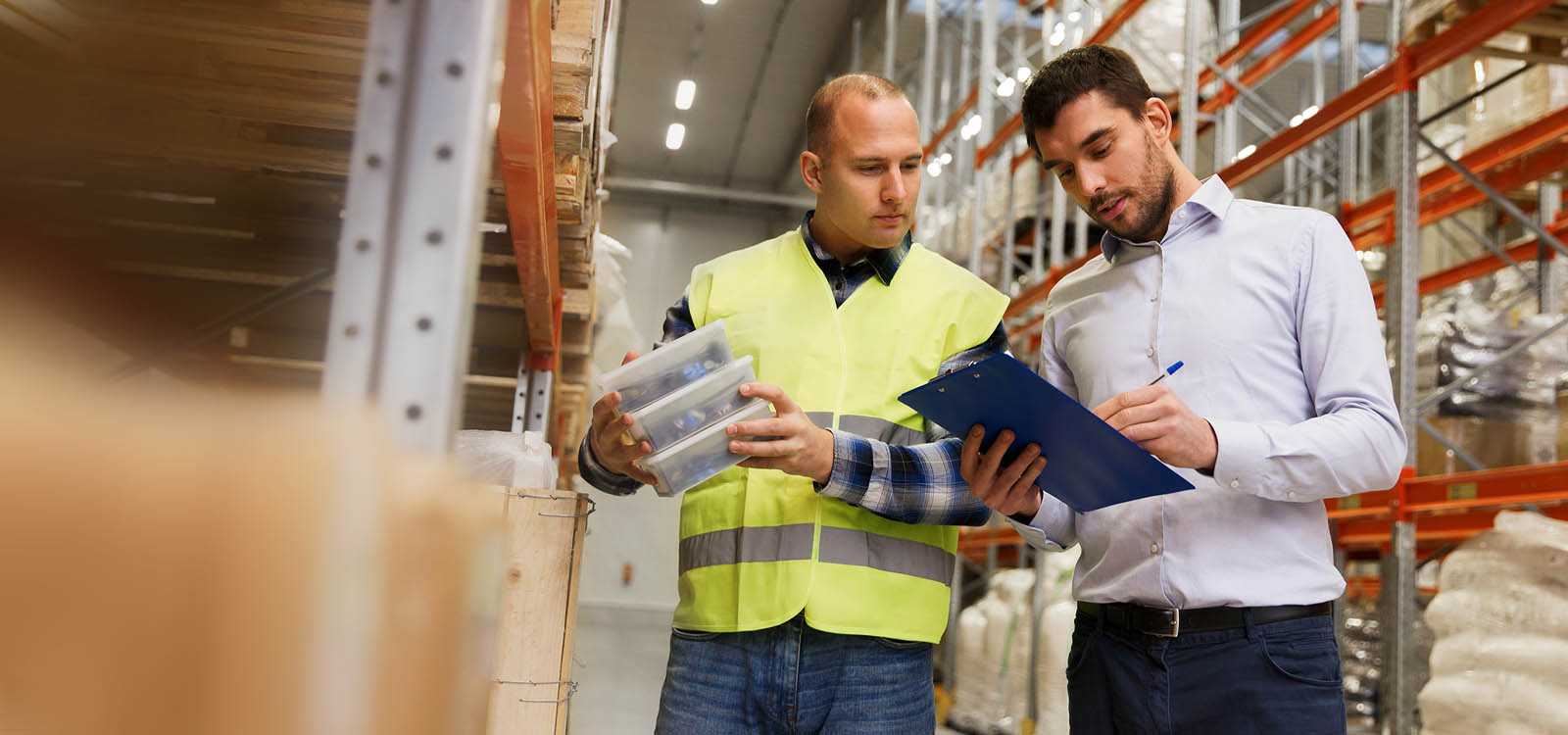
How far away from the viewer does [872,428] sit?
7.36 feet

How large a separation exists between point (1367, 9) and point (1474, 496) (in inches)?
431

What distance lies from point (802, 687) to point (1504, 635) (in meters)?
2.76

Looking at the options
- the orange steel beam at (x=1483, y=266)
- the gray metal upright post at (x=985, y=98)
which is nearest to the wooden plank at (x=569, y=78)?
the orange steel beam at (x=1483, y=266)

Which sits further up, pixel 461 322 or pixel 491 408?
pixel 491 408

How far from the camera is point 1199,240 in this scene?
225 centimetres

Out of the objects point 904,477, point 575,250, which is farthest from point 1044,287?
point 904,477

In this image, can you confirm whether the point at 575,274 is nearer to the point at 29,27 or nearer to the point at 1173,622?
the point at 1173,622

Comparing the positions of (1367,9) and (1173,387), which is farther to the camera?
(1367,9)

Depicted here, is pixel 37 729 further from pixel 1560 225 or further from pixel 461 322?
pixel 1560 225

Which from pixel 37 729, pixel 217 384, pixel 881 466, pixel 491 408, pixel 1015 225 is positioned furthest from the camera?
pixel 1015 225

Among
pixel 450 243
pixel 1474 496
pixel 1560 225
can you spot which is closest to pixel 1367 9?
pixel 1560 225

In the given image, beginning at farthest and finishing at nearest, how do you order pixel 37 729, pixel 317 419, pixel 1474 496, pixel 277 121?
pixel 1474 496 → pixel 277 121 → pixel 317 419 → pixel 37 729

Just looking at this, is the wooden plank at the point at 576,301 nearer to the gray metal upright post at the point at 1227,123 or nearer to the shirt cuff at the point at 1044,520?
the shirt cuff at the point at 1044,520

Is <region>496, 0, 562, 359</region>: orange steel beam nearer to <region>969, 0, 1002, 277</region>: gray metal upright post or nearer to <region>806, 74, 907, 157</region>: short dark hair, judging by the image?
<region>806, 74, 907, 157</region>: short dark hair
